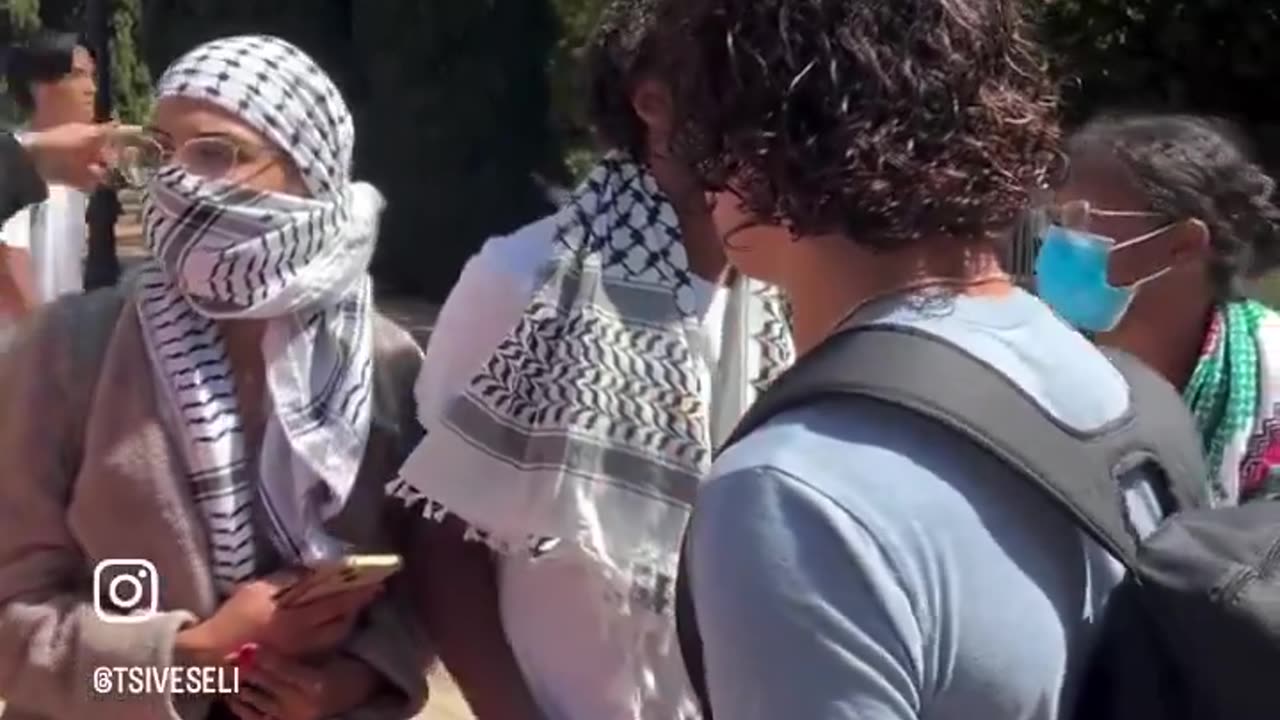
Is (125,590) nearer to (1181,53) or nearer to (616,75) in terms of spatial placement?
(616,75)

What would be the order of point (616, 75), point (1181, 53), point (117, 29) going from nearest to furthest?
1. point (616, 75)
2. point (1181, 53)
3. point (117, 29)

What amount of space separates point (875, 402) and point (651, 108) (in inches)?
33.2

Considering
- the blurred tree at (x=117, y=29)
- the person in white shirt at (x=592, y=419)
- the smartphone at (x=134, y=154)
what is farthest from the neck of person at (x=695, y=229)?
the blurred tree at (x=117, y=29)

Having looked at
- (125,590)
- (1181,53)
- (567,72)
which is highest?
(125,590)

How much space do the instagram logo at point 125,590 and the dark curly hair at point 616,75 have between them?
83cm

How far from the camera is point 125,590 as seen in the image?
96.5 inches

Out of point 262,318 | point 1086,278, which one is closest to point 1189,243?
point 1086,278

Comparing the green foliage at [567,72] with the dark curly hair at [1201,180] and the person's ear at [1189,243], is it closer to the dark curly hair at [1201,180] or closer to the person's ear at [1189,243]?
the dark curly hair at [1201,180]

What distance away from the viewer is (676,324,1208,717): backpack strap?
1438 millimetres

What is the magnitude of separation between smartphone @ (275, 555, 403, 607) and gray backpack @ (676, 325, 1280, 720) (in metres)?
0.95

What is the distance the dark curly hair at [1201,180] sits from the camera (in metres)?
3.14

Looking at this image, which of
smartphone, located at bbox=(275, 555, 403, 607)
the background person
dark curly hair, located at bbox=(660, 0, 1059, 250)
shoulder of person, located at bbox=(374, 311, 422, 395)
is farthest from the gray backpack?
the background person

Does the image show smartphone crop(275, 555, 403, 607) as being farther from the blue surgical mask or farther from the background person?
the background person

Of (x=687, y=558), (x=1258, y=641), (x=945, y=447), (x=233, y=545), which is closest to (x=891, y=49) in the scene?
(x=945, y=447)
